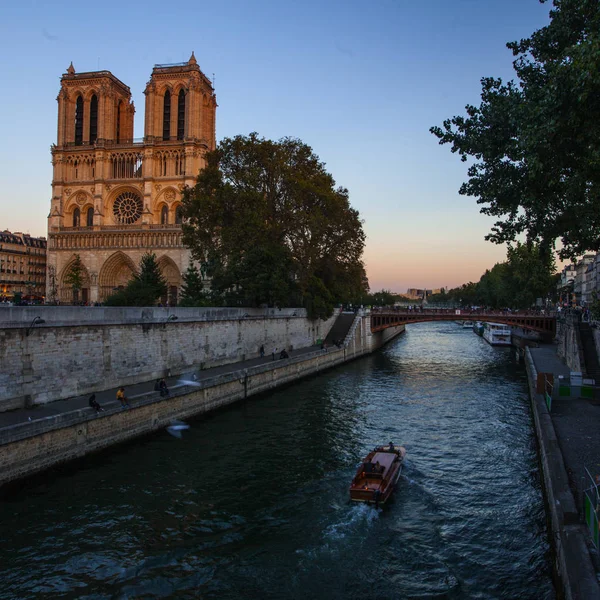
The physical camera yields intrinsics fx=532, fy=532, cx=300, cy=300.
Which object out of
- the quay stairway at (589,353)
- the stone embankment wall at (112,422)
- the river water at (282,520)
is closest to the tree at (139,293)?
the stone embankment wall at (112,422)

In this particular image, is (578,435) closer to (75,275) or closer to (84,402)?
(84,402)

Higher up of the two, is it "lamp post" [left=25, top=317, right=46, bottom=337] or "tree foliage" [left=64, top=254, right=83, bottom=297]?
"tree foliage" [left=64, top=254, right=83, bottom=297]

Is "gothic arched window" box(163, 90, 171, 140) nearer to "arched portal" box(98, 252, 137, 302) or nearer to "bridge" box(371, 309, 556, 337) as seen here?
"arched portal" box(98, 252, 137, 302)

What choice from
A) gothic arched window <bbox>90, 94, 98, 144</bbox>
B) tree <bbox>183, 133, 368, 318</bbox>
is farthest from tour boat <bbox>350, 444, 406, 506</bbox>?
gothic arched window <bbox>90, 94, 98, 144</bbox>

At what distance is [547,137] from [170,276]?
5985 cm

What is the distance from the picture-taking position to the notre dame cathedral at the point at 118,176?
68.1m

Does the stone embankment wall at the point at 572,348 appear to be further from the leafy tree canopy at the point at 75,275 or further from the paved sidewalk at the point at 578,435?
the leafy tree canopy at the point at 75,275

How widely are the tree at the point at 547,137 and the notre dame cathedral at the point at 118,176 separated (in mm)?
52660

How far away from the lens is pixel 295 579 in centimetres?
1109

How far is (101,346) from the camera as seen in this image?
76.3 feet

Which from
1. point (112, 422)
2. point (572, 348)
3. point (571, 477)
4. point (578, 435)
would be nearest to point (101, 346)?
point (112, 422)

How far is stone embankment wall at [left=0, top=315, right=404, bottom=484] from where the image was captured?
15.3 meters

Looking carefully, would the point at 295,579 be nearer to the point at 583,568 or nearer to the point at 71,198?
the point at 583,568

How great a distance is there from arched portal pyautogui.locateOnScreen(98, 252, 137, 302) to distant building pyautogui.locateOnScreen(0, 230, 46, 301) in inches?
653
